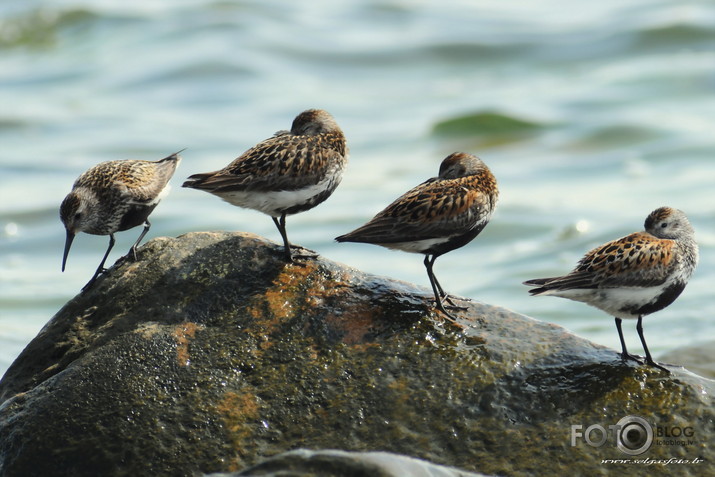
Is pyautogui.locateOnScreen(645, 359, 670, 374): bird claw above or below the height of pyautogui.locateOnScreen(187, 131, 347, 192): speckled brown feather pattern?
below

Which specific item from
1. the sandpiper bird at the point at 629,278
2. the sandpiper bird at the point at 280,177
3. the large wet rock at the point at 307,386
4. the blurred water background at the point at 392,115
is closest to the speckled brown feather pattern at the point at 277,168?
the sandpiper bird at the point at 280,177

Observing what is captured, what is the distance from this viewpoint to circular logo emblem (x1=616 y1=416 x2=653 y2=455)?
6.48 m

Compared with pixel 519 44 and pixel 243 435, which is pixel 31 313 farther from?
pixel 519 44

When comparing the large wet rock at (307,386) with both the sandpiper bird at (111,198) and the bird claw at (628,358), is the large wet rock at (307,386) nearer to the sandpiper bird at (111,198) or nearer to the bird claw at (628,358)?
the bird claw at (628,358)

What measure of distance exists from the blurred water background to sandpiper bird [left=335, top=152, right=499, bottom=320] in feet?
17.1

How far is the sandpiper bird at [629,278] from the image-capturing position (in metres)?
7.40

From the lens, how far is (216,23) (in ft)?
92.1

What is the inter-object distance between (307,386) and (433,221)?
66.2 inches

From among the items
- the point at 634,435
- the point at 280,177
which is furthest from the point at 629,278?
the point at 280,177

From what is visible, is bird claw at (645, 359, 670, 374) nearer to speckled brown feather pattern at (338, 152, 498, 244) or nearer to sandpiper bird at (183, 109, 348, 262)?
speckled brown feather pattern at (338, 152, 498, 244)

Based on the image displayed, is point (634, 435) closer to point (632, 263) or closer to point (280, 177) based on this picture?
point (632, 263)

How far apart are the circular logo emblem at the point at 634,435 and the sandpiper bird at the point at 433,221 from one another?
157 centimetres

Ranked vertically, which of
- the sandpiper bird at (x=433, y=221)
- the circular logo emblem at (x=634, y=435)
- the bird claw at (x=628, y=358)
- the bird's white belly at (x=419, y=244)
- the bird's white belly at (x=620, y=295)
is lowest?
the circular logo emblem at (x=634, y=435)

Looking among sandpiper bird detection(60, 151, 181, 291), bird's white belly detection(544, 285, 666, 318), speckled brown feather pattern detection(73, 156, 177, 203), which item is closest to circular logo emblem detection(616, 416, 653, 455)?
bird's white belly detection(544, 285, 666, 318)
